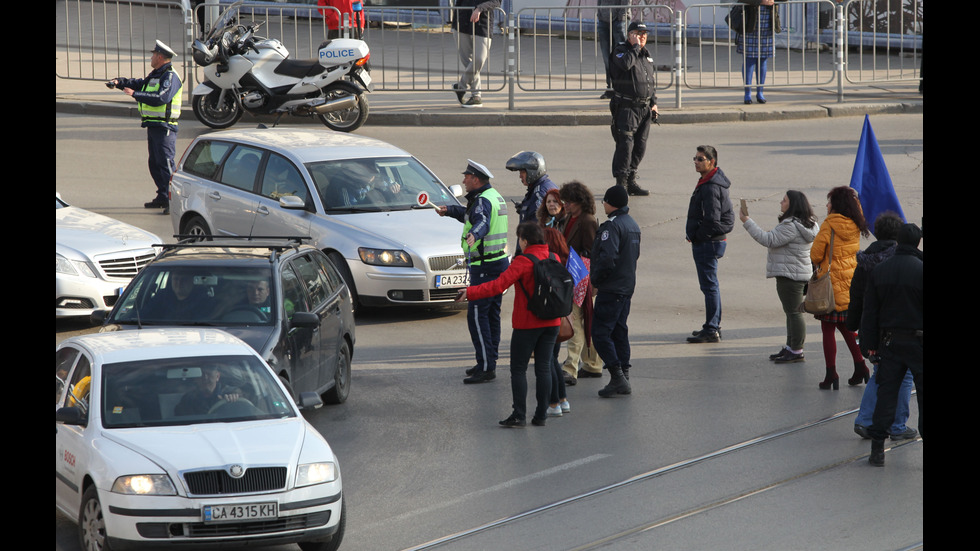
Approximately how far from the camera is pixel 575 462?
8945 mm

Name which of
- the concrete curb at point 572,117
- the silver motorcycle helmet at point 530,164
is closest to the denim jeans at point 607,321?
the silver motorcycle helmet at point 530,164

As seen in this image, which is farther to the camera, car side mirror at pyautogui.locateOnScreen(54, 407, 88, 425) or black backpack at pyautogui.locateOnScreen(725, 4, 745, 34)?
black backpack at pyautogui.locateOnScreen(725, 4, 745, 34)

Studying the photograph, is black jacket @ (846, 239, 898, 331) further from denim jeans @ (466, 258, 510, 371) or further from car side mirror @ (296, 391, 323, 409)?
car side mirror @ (296, 391, 323, 409)

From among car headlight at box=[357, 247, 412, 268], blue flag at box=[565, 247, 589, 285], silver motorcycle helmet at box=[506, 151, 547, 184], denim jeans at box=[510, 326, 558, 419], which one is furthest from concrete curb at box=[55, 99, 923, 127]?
denim jeans at box=[510, 326, 558, 419]

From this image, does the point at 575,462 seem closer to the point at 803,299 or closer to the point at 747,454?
the point at 747,454

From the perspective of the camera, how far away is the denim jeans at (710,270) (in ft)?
39.4

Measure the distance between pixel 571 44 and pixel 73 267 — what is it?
11.9 metres

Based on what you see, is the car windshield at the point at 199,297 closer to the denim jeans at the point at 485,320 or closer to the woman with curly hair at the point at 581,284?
the denim jeans at the point at 485,320

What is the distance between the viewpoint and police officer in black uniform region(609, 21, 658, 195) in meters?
16.3

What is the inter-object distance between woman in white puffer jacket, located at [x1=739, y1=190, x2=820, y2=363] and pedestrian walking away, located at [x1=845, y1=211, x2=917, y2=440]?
6.28 feet

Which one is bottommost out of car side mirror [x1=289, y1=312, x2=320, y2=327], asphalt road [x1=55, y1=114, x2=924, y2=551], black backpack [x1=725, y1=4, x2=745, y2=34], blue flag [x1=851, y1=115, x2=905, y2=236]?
asphalt road [x1=55, y1=114, x2=924, y2=551]

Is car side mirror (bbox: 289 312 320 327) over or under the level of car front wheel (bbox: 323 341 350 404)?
over

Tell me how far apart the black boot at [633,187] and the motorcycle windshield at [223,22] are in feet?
22.7

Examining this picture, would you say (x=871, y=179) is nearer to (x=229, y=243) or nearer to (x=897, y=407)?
(x=897, y=407)
